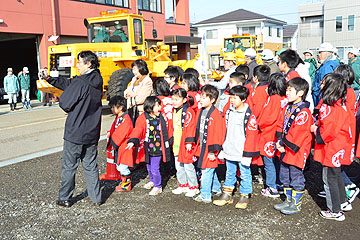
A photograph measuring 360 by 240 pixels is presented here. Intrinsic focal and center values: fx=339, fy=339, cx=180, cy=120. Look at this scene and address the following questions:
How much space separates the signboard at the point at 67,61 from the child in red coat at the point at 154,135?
6.14 meters

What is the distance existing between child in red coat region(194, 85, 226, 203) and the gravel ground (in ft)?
1.08

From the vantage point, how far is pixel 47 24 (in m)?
16.1

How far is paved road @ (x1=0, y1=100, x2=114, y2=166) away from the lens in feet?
23.8

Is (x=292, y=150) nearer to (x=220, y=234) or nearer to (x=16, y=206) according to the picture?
(x=220, y=234)

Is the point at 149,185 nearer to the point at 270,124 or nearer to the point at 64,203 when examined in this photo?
the point at 64,203

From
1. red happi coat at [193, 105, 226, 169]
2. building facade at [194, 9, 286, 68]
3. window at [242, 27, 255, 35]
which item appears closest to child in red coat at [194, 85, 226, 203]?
red happi coat at [193, 105, 226, 169]

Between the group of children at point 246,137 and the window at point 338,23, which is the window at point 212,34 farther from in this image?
the group of children at point 246,137

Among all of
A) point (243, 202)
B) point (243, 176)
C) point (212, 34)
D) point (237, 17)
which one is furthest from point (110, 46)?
point (237, 17)

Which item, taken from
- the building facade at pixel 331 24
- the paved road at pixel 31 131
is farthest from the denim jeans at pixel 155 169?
the building facade at pixel 331 24

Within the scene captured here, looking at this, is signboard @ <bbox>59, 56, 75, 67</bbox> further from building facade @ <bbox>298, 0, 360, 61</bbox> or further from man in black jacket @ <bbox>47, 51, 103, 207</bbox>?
building facade @ <bbox>298, 0, 360, 61</bbox>

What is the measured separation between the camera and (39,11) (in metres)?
15.7

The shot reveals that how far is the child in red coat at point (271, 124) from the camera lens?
4.32m

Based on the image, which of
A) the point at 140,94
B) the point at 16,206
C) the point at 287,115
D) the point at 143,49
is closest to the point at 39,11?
the point at 143,49

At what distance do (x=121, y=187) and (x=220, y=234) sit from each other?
5.97 feet
